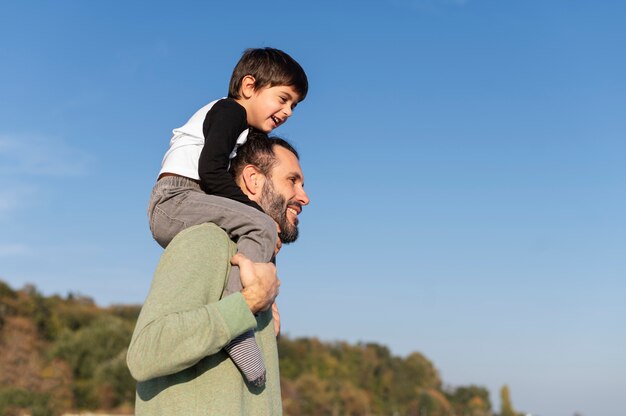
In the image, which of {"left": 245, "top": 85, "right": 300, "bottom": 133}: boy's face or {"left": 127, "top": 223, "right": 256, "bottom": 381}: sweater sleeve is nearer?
{"left": 127, "top": 223, "right": 256, "bottom": 381}: sweater sleeve

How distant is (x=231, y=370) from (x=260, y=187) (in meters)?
0.92

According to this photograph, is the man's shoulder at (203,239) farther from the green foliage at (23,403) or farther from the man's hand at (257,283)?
the green foliage at (23,403)

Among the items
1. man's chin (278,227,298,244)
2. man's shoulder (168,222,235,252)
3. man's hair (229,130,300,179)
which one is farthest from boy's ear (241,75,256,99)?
man's shoulder (168,222,235,252)

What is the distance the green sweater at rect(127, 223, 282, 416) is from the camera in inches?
88.2

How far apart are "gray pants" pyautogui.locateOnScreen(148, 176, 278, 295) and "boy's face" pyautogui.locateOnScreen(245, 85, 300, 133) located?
51 cm

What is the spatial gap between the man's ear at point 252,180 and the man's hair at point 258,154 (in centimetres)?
2

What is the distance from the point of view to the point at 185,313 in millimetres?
2277

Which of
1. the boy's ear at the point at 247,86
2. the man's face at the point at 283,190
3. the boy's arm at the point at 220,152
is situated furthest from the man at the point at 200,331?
the boy's ear at the point at 247,86

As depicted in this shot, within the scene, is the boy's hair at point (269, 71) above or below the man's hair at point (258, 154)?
above

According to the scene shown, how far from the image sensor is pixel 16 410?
22.6 metres

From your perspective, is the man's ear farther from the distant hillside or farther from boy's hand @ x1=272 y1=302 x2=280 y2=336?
the distant hillside

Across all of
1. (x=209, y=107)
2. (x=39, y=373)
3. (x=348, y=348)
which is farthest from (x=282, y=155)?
(x=348, y=348)

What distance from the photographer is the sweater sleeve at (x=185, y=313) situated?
2.24 metres

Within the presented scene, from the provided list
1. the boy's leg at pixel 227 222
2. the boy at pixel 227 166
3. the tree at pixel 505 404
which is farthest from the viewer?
the tree at pixel 505 404
